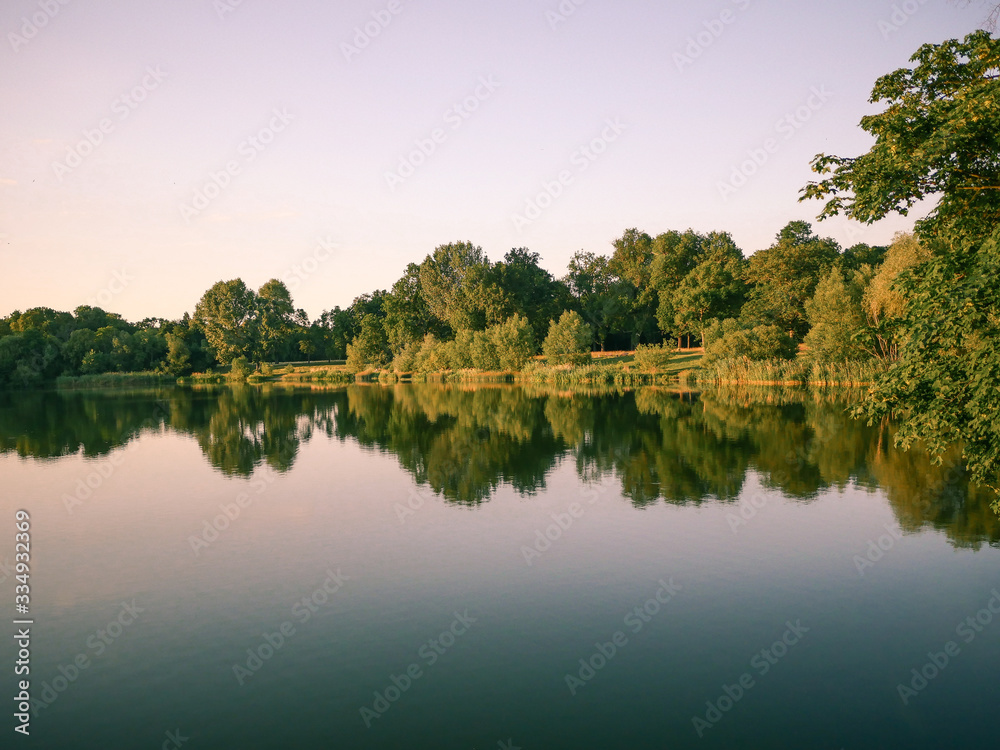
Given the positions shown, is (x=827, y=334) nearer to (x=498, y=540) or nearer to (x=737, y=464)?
(x=737, y=464)

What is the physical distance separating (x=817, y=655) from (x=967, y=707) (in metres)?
1.94

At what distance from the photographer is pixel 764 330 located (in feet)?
214

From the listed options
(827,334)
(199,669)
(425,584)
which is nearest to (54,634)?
(199,669)

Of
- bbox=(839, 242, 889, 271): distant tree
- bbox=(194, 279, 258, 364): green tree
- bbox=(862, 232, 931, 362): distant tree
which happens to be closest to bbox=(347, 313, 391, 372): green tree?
bbox=(194, 279, 258, 364): green tree
